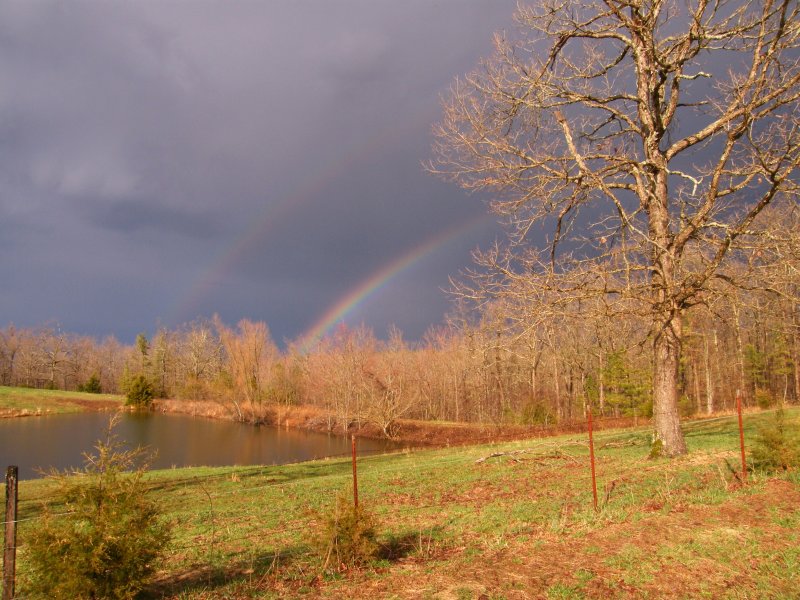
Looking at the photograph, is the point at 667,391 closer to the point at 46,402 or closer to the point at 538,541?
the point at 538,541

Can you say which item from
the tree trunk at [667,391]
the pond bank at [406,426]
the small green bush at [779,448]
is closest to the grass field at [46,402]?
the pond bank at [406,426]

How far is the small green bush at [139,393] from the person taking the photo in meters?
70.6

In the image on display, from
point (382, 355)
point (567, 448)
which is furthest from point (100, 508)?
point (382, 355)

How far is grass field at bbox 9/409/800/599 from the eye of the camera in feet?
15.1

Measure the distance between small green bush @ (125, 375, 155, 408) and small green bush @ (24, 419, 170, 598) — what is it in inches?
2929

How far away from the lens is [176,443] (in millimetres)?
38094

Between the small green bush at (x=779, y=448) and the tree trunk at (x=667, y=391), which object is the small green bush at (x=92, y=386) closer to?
the tree trunk at (x=667, y=391)

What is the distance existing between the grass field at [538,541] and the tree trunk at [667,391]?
1.79 ft

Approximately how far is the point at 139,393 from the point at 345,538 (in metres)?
75.3

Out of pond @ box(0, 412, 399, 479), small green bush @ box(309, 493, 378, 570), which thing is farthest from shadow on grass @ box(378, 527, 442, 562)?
pond @ box(0, 412, 399, 479)

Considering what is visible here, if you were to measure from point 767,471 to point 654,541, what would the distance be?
4565 millimetres

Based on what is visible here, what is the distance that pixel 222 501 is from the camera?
12.6 metres

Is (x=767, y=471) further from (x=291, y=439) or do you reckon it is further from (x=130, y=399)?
(x=130, y=399)

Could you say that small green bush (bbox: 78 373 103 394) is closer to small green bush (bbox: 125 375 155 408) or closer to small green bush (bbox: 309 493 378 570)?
small green bush (bbox: 125 375 155 408)
